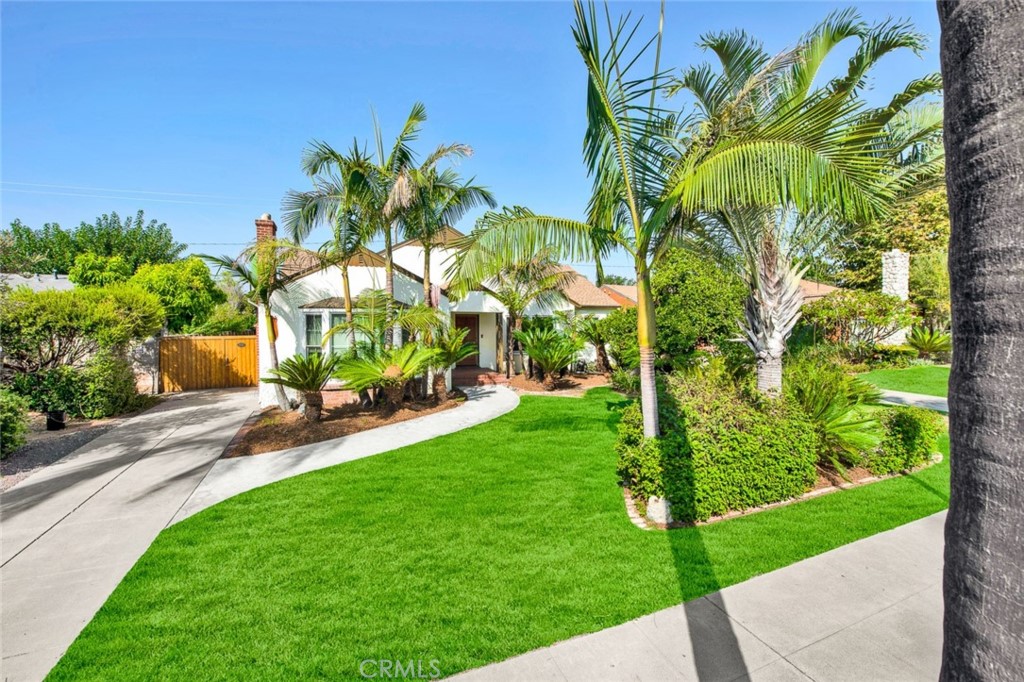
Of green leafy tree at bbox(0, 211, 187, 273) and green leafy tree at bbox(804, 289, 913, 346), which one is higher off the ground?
green leafy tree at bbox(0, 211, 187, 273)

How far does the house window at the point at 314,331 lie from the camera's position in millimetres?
12664

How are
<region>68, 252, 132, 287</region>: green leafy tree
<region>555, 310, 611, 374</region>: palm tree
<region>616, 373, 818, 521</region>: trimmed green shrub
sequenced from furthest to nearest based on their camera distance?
<region>68, 252, 132, 287</region>: green leafy tree, <region>555, 310, 611, 374</region>: palm tree, <region>616, 373, 818, 521</region>: trimmed green shrub

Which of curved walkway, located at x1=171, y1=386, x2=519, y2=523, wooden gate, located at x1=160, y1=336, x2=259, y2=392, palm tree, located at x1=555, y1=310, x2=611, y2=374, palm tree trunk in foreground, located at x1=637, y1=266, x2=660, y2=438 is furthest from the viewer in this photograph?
palm tree, located at x1=555, y1=310, x2=611, y2=374

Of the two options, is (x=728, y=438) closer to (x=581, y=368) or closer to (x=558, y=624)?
(x=558, y=624)

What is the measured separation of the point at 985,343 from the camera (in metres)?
1.14

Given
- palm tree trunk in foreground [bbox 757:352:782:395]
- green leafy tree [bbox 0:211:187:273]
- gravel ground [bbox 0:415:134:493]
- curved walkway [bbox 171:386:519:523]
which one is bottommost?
curved walkway [bbox 171:386:519:523]

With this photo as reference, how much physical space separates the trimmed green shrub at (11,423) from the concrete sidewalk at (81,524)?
0.84 m

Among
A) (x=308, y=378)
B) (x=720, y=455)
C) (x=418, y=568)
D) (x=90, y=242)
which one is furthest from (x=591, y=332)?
(x=90, y=242)

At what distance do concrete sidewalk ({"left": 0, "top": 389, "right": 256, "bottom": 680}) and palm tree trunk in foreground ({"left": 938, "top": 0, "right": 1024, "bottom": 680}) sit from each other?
16.9 ft

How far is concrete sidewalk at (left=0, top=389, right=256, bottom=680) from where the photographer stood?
3.52 metres

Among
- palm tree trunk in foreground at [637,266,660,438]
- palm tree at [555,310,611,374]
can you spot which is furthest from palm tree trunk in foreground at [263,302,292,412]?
palm tree at [555,310,611,374]

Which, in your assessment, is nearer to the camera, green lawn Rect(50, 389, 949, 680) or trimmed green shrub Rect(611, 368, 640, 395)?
green lawn Rect(50, 389, 949, 680)

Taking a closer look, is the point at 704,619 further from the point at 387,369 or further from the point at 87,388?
the point at 87,388

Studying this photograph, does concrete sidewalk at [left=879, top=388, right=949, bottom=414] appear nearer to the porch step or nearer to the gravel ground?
the porch step
